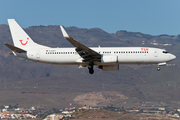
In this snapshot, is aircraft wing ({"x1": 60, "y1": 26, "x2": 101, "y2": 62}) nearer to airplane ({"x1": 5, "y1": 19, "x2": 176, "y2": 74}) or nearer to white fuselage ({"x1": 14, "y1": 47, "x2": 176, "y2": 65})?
airplane ({"x1": 5, "y1": 19, "x2": 176, "y2": 74})

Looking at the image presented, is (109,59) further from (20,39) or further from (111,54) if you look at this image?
(20,39)

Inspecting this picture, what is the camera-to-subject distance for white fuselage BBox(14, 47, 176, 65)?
69875 millimetres

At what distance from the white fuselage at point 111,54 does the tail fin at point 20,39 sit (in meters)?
3.32

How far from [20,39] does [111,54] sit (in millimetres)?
21816

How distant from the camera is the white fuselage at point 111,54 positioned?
2751 inches

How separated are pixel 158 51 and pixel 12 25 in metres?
33.7

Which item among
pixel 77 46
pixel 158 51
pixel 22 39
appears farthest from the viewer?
pixel 22 39

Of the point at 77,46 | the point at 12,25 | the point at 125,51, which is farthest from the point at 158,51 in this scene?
the point at 12,25

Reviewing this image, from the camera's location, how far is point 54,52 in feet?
236

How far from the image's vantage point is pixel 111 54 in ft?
229

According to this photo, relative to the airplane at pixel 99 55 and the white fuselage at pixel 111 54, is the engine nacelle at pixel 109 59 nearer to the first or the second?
the airplane at pixel 99 55

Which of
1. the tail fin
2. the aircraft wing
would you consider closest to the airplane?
the aircraft wing

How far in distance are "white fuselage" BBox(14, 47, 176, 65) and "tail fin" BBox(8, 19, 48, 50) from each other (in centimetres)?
332

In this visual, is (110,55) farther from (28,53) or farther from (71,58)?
(28,53)
